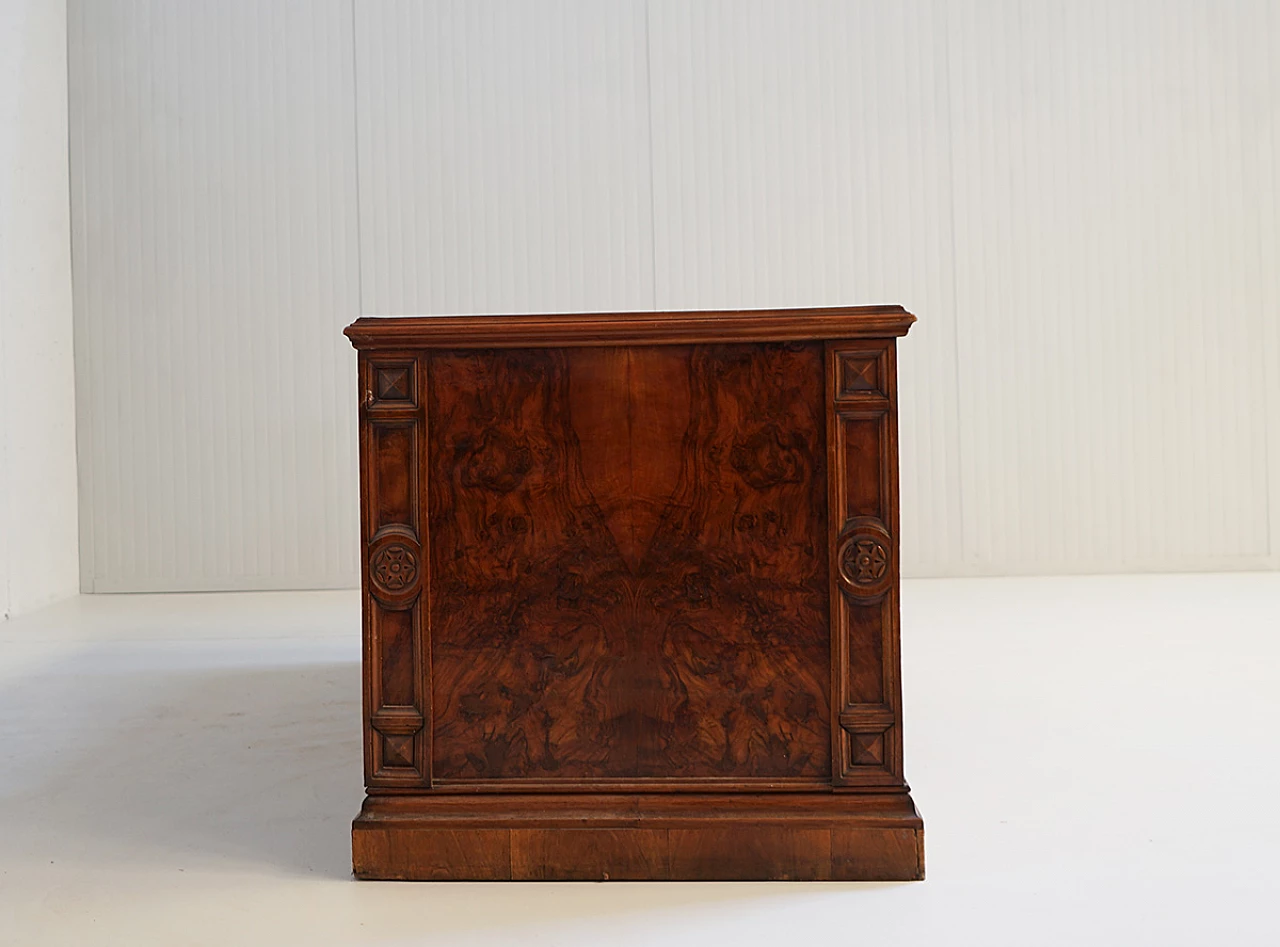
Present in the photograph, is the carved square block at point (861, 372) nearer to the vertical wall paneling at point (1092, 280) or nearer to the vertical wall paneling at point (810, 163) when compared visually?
the vertical wall paneling at point (810, 163)

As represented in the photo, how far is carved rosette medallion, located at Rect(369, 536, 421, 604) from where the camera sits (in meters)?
1.92

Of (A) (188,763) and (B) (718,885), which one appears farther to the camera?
(A) (188,763)

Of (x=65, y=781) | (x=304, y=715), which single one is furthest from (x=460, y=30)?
(x=65, y=781)

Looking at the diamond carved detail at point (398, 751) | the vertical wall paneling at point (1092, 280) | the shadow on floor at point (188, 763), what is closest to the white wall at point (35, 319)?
the shadow on floor at point (188, 763)

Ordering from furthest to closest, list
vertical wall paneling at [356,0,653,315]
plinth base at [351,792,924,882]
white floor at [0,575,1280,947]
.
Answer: vertical wall paneling at [356,0,653,315] < plinth base at [351,792,924,882] < white floor at [0,575,1280,947]

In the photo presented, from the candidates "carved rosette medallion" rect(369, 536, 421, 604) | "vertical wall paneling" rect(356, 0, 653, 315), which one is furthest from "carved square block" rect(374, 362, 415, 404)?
"vertical wall paneling" rect(356, 0, 653, 315)

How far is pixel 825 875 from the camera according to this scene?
6.09 feet

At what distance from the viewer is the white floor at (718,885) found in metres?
1.70

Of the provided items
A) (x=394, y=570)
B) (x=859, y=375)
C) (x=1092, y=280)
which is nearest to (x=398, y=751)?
(x=394, y=570)

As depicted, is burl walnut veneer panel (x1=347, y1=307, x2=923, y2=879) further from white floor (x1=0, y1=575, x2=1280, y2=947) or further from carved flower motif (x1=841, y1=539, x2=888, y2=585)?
Result: white floor (x1=0, y1=575, x2=1280, y2=947)

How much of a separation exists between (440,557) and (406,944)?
23.6 inches

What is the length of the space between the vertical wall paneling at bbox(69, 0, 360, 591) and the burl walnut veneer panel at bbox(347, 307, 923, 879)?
431 centimetres

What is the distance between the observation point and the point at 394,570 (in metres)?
1.93

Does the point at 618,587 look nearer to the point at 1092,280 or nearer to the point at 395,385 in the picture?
the point at 395,385
